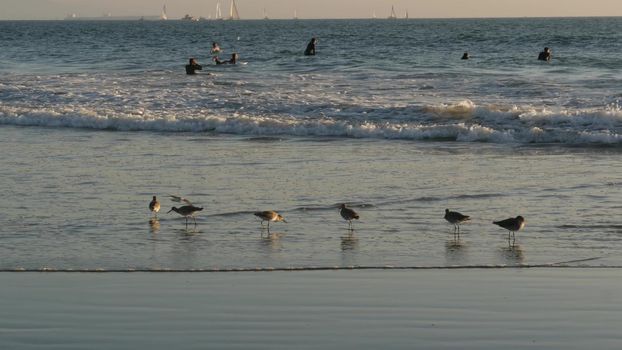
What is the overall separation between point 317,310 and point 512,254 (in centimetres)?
261

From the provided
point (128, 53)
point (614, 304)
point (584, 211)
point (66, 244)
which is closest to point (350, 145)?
point (584, 211)

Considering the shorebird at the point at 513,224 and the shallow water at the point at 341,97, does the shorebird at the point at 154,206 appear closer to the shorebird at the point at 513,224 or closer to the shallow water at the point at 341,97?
the shorebird at the point at 513,224

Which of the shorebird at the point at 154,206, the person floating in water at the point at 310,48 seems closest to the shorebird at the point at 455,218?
the shorebird at the point at 154,206

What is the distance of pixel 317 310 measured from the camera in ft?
24.9

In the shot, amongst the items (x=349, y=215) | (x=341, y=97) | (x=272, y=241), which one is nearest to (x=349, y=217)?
(x=349, y=215)

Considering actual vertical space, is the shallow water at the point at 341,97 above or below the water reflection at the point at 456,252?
below

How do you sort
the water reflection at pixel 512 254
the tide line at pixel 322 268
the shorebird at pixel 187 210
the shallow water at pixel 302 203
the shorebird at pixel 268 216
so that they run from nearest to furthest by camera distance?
1. the tide line at pixel 322 268
2. the water reflection at pixel 512 254
3. the shallow water at pixel 302 203
4. the shorebird at pixel 268 216
5. the shorebird at pixel 187 210

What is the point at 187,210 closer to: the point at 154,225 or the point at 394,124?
the point at 154,225

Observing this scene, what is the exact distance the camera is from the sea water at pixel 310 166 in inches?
391

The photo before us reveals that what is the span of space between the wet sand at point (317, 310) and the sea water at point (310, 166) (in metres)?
0.55

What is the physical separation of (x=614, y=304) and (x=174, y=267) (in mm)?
3315

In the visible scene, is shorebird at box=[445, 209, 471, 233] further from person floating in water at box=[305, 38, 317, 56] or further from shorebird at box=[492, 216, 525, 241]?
person floating in water at box=[305, 38, 317, 56]

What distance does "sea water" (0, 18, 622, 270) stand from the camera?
993cm

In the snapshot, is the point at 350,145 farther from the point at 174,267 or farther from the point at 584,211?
the point at 174,267
